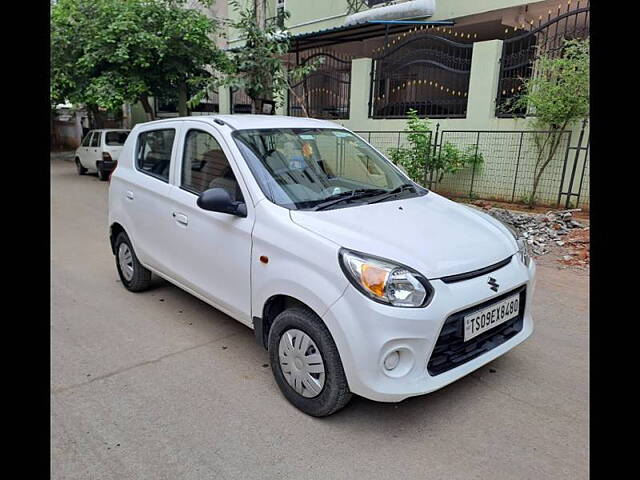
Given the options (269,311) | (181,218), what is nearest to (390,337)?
(269,311)

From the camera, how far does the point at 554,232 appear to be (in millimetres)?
6656

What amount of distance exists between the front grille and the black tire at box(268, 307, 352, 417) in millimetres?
521

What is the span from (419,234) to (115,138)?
46.8ft

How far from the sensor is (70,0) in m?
12.8

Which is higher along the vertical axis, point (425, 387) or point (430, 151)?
point (430, 151)

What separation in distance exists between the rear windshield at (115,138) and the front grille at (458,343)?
14.3m

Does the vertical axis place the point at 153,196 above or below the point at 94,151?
below

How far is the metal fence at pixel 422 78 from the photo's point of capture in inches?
365

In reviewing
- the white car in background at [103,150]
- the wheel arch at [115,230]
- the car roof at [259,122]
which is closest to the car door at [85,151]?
the white car in background at [103,150]

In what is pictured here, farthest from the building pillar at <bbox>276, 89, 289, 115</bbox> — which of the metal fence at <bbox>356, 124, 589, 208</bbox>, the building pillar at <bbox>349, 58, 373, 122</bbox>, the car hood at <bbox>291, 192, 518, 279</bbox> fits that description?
the car hood at <bbox>291, 192, 518, 279</bbox>

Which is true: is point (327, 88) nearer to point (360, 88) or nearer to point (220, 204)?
point (360, 88)
